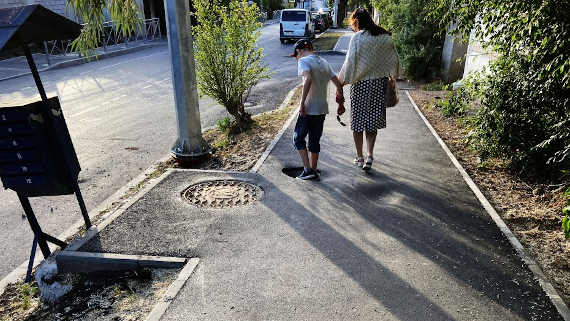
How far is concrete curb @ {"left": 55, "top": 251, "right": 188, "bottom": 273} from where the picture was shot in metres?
3.56

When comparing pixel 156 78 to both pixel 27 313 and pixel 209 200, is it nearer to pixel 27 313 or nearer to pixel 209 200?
pixel 209 200

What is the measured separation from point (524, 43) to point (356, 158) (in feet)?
8.02

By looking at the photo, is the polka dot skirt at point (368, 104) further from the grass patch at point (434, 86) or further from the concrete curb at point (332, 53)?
the concrete curb at point (332, 53)

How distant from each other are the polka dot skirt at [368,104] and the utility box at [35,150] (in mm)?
3319

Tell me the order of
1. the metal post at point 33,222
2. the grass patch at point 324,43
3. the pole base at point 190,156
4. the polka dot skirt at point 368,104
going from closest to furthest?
the metal post at point 33,222
the polka dot skirt at point 368,104
the pole base at point 190,156
the grass patch at point 324,43

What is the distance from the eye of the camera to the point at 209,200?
187 inches

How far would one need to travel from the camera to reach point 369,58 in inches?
197

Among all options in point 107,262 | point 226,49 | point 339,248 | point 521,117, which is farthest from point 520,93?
point 107,262

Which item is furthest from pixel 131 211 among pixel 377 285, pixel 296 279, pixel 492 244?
pixel 492 244

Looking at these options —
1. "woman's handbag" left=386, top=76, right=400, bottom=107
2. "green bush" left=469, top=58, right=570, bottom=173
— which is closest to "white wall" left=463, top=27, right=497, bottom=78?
"green bush" left=469, top=58, right=570, bottom=173

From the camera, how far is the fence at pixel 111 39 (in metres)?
18.9

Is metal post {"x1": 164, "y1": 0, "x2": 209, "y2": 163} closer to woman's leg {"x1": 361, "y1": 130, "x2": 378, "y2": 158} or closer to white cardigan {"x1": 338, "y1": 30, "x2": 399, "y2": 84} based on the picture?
white cardigan {"x1": 338, "y1": 30, "x2": 399, "y2": 84}

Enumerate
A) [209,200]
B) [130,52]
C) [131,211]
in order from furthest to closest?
[130,52]
[209,200]
[131,211]

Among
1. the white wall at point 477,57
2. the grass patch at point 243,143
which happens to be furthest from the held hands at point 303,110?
the white wall at point 477,57
